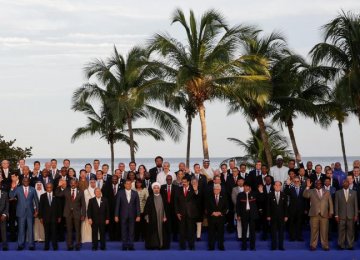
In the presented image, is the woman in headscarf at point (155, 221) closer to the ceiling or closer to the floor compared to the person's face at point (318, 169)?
closer to the floor

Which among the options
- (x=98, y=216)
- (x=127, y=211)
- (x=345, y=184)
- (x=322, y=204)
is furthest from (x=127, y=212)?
(x=345, y=184)

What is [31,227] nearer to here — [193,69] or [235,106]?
[193,69]

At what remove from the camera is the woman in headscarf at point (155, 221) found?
784 inches

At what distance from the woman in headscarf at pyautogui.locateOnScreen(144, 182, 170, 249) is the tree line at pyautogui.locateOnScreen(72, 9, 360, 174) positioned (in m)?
7.06

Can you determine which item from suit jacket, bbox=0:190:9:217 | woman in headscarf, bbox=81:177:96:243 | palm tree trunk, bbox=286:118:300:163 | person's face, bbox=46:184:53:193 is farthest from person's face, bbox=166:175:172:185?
palm tree trunk, bbox=286:118:300:163

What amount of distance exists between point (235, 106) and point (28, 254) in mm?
14146

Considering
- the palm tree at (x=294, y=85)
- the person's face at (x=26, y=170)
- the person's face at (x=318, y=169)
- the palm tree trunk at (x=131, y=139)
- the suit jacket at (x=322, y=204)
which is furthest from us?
the palm tree trunk at (x=131, y=139)

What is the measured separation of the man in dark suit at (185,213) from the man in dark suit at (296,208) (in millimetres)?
2498

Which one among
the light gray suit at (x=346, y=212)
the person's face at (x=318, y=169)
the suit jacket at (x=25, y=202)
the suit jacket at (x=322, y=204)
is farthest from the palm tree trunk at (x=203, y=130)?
the suit jacket at (x=25, y=202)

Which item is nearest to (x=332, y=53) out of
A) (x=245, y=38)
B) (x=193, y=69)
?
(x=245, y=38)

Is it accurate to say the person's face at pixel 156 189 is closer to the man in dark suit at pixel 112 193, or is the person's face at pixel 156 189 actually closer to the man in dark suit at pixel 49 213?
the man in dark suit at pixel 112 193

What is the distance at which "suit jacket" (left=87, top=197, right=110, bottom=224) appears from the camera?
1975 cm

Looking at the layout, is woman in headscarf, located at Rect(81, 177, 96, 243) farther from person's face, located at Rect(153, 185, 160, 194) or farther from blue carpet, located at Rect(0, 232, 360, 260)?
person's face, located at Rect(153, 185, 160, 194)

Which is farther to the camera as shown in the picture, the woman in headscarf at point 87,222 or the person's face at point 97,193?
the woman in headscarf at point 87,222
